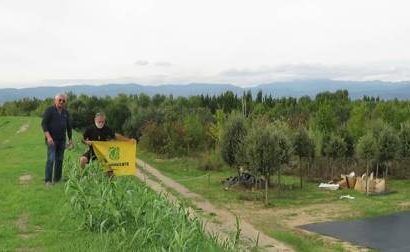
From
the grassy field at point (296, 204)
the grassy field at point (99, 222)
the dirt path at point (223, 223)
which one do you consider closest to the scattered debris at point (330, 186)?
the grassy field at point (296, 204)

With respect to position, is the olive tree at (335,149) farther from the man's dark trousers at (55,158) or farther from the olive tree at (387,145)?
the man's dark trousers at (55,158)

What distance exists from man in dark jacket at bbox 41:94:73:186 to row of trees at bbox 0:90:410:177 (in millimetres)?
Result: 7936

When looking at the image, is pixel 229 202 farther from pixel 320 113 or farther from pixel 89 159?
pixel 320 113

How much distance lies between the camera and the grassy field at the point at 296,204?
12.7 metres

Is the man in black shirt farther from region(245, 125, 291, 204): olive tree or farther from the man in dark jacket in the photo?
region(245, 125, 291, 204): olive tree

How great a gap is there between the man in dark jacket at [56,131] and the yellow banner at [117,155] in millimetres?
729

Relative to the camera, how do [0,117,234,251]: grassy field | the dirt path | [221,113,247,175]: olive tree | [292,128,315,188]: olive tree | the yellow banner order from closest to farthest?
[0,117,234,251]: grassy field, the yellow banner, the dirt path, [221,113,247,175]: olive tree, [292,128,315,188]: olive tree

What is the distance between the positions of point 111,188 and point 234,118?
44.2ft

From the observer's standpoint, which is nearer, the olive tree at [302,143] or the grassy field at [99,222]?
the grassy field at [99,222]

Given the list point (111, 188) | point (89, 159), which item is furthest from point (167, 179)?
point (111, 188)

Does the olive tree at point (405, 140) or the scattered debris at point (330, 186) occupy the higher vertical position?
the olive tree at point (405, 140)

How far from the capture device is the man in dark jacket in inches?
405

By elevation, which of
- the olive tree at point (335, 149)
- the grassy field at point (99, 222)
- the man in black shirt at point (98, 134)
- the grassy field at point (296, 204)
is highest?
the man in black shirt at point (98, 134)

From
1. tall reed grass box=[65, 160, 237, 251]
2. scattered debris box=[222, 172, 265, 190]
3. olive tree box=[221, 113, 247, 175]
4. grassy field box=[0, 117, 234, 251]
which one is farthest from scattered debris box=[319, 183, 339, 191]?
tall reed grass box=[65, 160, 237, 251]
